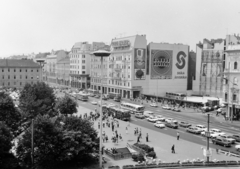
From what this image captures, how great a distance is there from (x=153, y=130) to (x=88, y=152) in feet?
68.5

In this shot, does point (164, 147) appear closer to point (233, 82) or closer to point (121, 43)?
point (233, 82)

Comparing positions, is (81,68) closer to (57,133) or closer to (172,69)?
(172,69)

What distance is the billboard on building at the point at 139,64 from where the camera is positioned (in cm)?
8788

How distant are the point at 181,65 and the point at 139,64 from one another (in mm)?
16674

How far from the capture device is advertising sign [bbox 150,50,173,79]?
295ft

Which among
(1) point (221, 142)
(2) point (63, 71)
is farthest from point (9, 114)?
(2) point (63, 71)

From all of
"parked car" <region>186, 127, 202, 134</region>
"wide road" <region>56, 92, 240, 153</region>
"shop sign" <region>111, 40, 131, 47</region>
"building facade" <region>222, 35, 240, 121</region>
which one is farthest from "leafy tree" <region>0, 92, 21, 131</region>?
"shop sign" <region>111, 40, 131, 47</region>

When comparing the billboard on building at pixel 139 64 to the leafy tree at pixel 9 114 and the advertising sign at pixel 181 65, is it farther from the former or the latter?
the leafy tree at pixel 9 114

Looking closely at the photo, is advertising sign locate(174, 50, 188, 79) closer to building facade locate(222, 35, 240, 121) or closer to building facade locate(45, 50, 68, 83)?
building facade locate(222, 35, 240, 121)

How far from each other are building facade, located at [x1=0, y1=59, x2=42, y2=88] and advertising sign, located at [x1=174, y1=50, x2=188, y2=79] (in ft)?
164

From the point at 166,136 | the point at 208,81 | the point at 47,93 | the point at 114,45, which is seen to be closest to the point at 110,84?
the point at 114,45

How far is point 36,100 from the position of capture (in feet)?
166

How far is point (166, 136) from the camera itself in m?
42.7

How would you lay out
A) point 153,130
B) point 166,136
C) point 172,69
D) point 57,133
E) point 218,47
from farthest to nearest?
1. point 172,69
2. point 218,47
3. point 153,130
4. point 166,136
5. point 57,133
